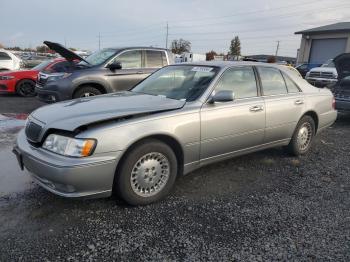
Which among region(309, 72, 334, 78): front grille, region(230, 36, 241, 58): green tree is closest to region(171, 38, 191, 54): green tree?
region(230, 36, 241, 58): green tree

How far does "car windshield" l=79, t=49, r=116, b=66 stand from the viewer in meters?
8.28

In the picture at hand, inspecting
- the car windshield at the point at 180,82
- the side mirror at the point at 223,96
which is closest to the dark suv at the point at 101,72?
the car windshield at the point at 180,82

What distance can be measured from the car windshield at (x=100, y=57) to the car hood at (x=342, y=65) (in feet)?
19.2

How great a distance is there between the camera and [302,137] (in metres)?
5.41

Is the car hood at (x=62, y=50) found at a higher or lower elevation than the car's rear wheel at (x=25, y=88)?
higher

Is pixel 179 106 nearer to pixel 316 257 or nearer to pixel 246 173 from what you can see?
pixel 246 173

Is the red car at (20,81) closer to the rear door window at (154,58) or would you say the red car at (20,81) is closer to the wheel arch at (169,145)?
the rear door window at (154,58)

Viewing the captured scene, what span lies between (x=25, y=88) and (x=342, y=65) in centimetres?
1010

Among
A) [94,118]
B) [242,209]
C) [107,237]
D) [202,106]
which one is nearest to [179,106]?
[202,106]

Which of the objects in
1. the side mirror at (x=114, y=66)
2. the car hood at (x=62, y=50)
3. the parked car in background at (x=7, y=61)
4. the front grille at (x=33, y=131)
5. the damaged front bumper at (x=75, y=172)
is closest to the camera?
the damaged front bumper at (x=75, y=172)

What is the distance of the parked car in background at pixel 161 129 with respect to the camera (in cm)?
313

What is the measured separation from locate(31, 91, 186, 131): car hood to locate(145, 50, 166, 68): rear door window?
15.2 feet

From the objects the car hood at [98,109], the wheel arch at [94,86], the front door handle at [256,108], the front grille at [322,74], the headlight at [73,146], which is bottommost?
the front grille at [322,74]

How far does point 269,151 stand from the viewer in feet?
18.6
